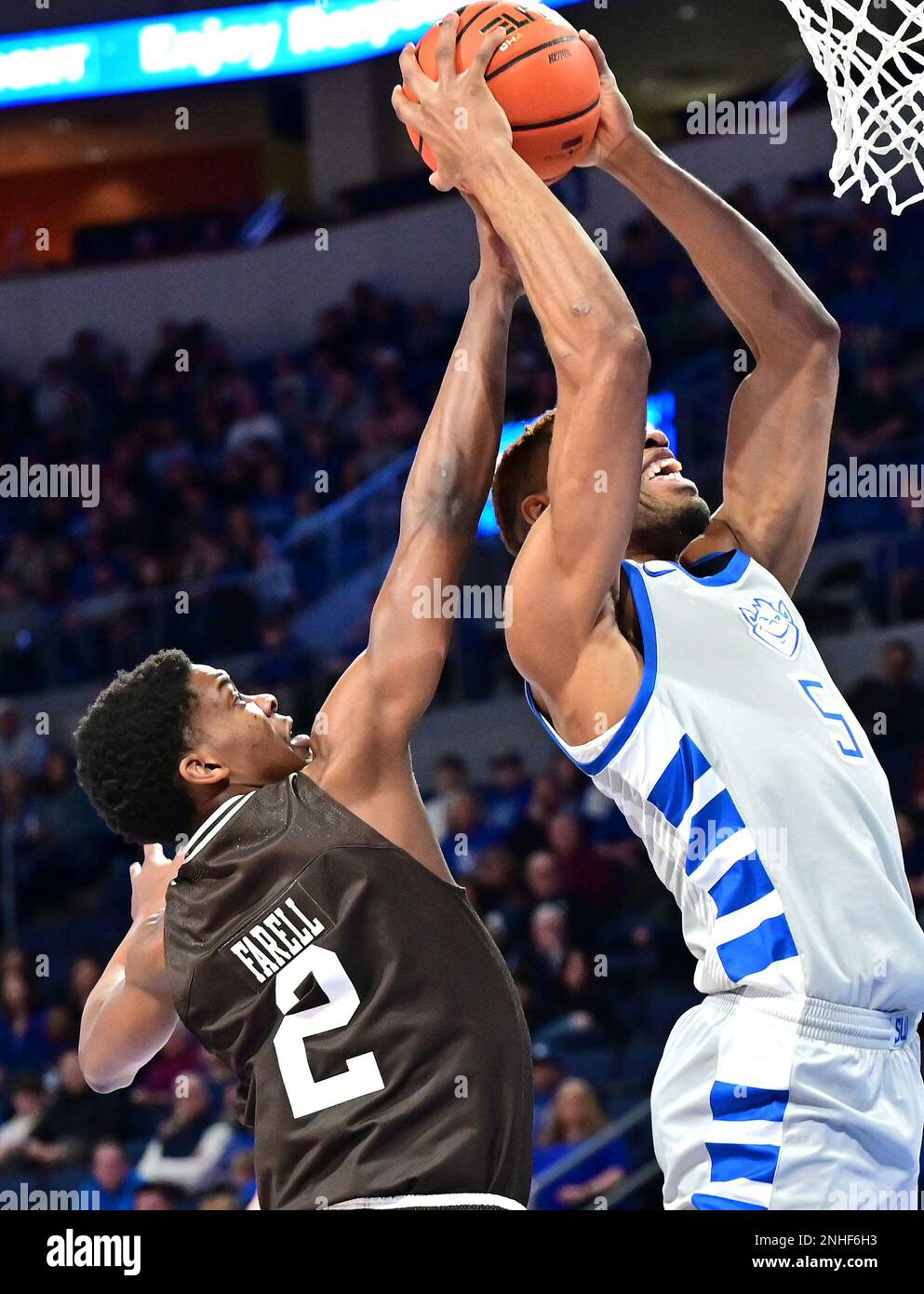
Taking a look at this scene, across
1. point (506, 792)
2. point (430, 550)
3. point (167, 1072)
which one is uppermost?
point (430, 550)

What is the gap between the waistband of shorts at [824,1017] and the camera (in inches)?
99.0

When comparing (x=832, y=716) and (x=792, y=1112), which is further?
(x=832, y=716)

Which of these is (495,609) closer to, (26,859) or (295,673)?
(295,673)

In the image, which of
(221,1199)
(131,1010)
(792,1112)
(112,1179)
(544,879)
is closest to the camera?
(792,1112)

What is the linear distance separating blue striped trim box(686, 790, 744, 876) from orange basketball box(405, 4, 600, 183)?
48.9 inches

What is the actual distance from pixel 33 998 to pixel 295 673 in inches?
84.7

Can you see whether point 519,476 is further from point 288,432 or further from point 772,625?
point 288,432

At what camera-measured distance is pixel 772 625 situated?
285cm

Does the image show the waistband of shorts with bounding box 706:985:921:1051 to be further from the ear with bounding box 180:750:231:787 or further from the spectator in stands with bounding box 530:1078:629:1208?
the spectator in stands with bounding box 530:1078:629:1208

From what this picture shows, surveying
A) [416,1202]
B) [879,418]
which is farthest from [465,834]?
[416,1202]

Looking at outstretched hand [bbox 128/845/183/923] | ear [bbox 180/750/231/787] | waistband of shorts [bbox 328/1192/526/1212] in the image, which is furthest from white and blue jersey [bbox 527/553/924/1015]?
outstretched hand [bbox 128/845/183/923]

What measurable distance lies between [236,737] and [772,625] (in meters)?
0.99

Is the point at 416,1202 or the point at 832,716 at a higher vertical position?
the point at 832,716

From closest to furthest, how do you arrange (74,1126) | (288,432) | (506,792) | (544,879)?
1. (74,1126)
2. (544,879)
3. (506,792)
4. (288,432)
